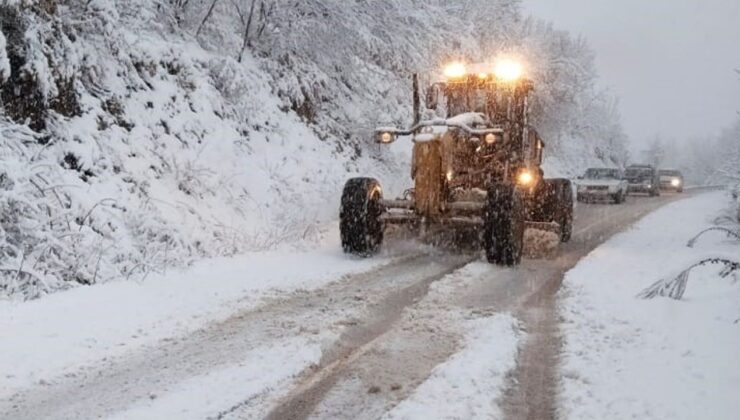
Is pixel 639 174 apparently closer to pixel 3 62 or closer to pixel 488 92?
pixel 488 92

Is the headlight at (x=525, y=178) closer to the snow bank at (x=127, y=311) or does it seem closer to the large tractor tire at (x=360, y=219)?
the large tractor tire at (x=360, y=219)

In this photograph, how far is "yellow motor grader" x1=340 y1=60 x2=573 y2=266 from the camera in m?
9.91

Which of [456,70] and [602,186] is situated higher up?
[456,70]

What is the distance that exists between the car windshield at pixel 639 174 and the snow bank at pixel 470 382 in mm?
28839

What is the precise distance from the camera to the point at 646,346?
5777 mm

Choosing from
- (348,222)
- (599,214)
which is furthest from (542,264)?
(599,214)

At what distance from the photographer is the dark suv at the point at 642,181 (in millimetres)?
32438

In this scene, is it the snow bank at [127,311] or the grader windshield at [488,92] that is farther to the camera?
the grader windshield at [488,92]

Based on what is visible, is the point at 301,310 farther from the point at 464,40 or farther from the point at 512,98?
the point at 464,40

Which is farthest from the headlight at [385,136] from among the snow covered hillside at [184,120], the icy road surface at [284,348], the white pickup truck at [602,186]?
the white pickup truck at [602,186]

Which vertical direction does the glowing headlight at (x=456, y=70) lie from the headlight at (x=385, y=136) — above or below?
above

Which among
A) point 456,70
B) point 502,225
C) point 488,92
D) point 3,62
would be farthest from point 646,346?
point 3,62

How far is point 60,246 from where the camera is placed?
24.8 ft

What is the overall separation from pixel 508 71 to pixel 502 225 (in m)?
3.22
